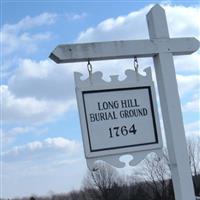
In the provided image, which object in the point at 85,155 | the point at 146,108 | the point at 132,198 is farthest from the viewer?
the point at 132,198

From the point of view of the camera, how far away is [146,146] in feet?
15.0

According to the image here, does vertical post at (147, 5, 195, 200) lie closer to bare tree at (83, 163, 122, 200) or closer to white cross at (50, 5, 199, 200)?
white cross at (50, 5, 199, 200)

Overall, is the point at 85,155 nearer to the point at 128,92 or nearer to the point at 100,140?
the point at 100,140

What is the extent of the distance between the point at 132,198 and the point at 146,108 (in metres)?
65.0

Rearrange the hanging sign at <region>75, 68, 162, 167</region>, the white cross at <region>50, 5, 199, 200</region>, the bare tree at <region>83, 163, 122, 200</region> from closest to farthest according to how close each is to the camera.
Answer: the hanging sign at <region>75, 68, 162, 167</region>
the white cross at <region>50, 5, 199, 200</region>
the bare tree at <region>83, 163, 122, 200</region>

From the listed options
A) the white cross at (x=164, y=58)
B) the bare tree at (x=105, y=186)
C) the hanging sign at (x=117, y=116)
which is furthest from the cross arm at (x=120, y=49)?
the bare tree at (x=105, y=186)

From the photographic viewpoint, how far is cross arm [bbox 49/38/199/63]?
14.7 ft

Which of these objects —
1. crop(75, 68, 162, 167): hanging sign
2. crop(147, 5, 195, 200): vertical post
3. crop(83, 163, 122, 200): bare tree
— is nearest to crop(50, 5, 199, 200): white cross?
crop(147, 5, 195, 200): vertical post

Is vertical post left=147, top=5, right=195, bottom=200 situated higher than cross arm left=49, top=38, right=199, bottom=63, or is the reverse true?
cross arm left=49, top=38, right=199, bottom=63

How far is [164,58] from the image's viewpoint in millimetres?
4844

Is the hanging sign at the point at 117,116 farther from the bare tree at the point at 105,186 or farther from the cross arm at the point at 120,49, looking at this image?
the bare tree at the point at 105,186

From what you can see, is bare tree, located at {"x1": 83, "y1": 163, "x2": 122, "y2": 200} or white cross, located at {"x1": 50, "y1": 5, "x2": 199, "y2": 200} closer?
white cross, located at {"x1": 50, "y1": 5, "x2": 199, "y2": 200}

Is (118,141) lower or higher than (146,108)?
lower

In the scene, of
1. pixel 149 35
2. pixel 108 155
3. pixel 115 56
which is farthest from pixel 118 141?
pixel 149 35
